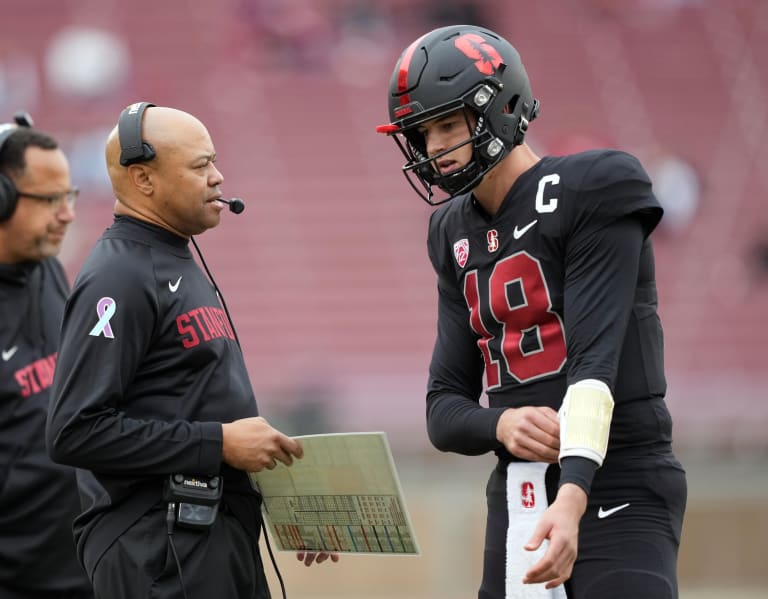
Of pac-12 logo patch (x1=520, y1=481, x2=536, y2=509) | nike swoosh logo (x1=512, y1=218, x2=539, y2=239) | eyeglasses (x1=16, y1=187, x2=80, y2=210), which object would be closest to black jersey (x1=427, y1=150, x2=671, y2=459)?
nike swoosh logo (x1=512, y1=218, x2=539, y2=239)

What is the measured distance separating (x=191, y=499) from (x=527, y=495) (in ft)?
2.68

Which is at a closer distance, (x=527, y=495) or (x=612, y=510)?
(x=612, y=510)

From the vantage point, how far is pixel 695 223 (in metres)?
14.3

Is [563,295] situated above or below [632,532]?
above

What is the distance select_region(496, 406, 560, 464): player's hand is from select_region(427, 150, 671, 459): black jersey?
84 mm

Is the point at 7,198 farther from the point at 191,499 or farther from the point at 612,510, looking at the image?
the point at 612,510

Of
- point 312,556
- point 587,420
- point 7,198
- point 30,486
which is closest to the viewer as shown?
point 587,420

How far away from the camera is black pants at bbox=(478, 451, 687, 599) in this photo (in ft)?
9.03

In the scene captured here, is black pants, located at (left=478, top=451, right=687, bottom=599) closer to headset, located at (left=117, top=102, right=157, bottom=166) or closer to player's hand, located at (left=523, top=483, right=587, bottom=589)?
player's hand, located at (left=523, top=483, right=587, bottom=589)

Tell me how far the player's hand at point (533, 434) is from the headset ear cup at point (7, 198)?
212 cm

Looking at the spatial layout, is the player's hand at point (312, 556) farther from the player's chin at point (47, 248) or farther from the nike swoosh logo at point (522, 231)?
the player's chin at point (47, 248)

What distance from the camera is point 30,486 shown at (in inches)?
160

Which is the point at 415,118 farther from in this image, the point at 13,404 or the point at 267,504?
the point at 13,404

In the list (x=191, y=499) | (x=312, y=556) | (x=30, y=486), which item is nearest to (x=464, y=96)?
(x=191, y=499)
